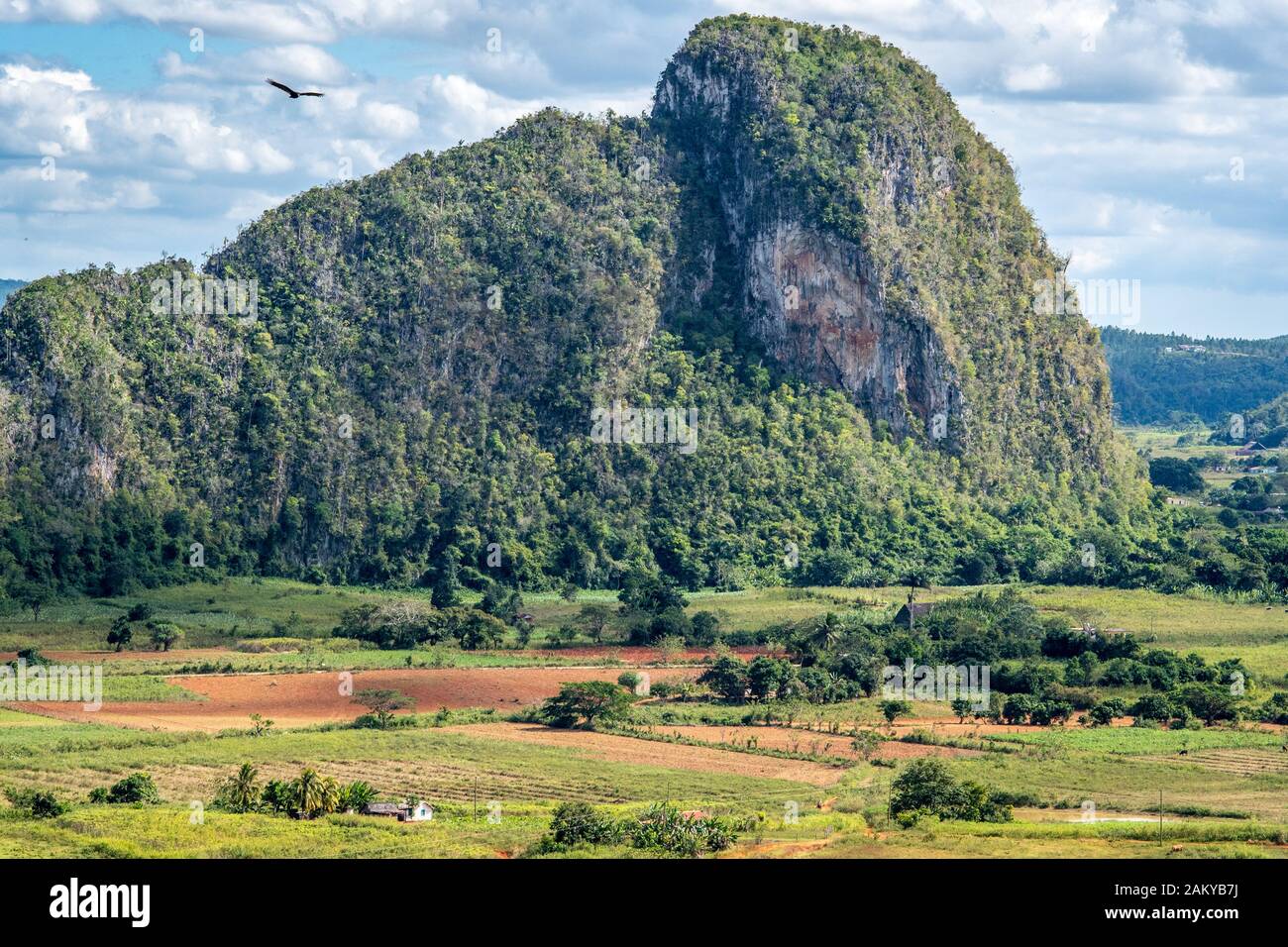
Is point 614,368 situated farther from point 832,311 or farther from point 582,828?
point 582,828

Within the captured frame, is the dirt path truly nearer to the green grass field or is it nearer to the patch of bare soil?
the green grass field

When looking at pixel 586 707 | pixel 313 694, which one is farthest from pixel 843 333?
pixel 586 707

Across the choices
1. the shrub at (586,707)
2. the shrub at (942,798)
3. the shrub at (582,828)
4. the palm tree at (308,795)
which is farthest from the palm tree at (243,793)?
the shrub at (586,707)

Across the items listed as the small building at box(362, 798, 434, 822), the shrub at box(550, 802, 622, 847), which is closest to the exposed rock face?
the small building at box(362, 798, 434, 822)

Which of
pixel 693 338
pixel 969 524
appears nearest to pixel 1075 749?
pixel 969 524

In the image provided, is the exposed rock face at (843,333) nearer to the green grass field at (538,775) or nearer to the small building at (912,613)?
the small building at (912,613)
